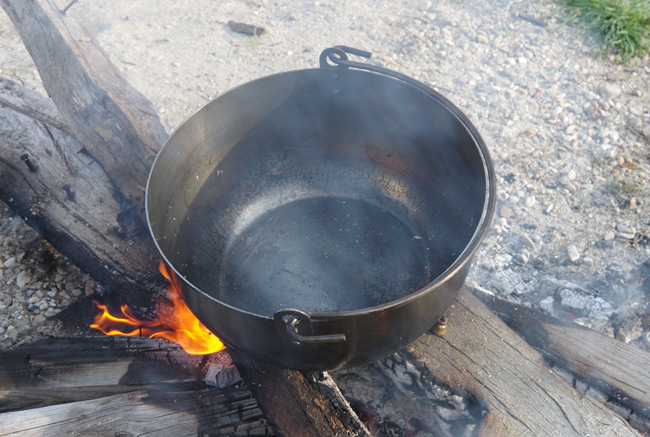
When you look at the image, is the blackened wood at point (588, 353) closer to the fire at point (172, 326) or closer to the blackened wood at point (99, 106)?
the fire at point (172, 326)

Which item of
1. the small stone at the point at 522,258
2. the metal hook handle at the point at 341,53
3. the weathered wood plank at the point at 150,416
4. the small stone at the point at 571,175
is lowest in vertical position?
the weathered wood plank at the point at 150,416

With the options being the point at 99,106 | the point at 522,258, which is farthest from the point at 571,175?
the point at 99,106

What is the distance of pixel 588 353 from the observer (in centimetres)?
209

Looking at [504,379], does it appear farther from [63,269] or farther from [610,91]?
[610,91]

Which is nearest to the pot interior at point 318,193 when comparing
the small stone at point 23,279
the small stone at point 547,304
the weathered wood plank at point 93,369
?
the weathered wood plank at point 93,369

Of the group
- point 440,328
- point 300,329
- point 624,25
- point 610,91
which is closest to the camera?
point 300,329

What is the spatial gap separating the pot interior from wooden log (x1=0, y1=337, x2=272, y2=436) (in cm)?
38

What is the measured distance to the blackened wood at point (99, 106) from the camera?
8.07 feet

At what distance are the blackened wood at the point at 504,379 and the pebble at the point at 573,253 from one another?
38.3 inches

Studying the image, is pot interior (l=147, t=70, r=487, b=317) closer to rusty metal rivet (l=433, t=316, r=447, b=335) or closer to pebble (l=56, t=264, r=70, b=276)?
rusty metal rivet (l=433, t=316, r=447, b=335)

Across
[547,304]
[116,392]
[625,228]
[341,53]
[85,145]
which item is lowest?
[116,392]

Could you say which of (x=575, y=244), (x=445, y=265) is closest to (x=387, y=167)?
(x=445, y=265)

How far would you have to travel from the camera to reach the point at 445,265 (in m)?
2.30

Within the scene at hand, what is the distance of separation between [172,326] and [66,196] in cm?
96
